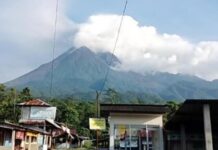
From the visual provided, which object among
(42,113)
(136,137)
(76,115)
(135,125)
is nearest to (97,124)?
(136,137)

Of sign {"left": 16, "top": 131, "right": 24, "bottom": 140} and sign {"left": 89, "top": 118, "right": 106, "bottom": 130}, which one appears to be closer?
sign {"left": 16, "top": 131, "right": 24, "bottom": 140}

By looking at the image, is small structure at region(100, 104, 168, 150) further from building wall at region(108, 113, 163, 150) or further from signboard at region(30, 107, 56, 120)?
signboard at region(30, 107, 56, 120)

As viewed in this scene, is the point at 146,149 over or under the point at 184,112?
under

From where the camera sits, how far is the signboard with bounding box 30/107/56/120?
4612 cm

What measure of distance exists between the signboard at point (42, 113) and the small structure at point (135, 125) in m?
24.6

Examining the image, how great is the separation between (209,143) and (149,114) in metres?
6.27

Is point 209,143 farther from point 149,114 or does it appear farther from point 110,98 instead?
point 110,98

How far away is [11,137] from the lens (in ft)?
76.8

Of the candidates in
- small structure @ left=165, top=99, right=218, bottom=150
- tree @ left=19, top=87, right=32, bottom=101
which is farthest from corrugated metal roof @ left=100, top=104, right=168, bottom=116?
tree @ left=19, top=87, right=32, bottom=101

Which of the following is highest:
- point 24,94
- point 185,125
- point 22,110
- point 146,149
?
point 24,94

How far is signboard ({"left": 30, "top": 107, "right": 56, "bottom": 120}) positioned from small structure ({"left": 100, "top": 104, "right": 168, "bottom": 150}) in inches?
967

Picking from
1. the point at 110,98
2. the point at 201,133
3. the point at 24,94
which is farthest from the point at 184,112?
the point at 110,98

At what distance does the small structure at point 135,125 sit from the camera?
72.2 feet

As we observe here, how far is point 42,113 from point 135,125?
25704mm
